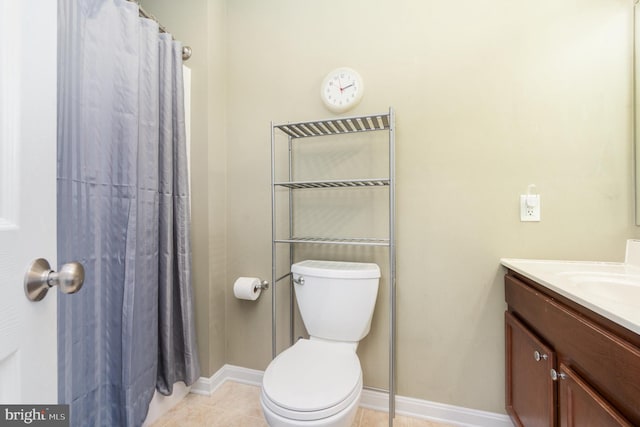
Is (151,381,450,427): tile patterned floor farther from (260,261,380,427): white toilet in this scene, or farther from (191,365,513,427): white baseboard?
(260,261,380,427): white toilet

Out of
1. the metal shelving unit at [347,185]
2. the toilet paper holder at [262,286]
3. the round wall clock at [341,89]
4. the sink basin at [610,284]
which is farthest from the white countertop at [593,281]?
the toilet paper holder at [262,286]

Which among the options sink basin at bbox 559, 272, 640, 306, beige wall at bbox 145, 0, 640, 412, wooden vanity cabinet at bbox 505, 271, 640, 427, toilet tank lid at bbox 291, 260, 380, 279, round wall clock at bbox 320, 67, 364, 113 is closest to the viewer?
wooden vanity cabinet at bbox 505, 271, 640, 427

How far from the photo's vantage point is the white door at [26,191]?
0.45 metres

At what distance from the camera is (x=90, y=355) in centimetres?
109

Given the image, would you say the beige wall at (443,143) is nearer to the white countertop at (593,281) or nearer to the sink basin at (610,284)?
the white countertop at (593,281)

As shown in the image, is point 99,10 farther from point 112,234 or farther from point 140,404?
point 140,404

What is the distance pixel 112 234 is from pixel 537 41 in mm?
2002

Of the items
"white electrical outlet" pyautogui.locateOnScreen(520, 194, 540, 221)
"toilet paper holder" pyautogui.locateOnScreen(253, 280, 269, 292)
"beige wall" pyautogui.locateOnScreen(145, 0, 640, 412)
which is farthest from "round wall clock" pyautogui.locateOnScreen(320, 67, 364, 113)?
"toilet paper holder" pyautogui.locateOnScreen(253, 280, 269, 292)

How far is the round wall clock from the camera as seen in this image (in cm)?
147

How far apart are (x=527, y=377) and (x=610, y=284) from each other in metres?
0.44

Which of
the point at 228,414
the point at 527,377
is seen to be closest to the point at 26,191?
the point at 228,414

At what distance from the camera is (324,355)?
1239mm

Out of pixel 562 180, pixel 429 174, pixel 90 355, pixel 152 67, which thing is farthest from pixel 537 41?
pixel 90 355

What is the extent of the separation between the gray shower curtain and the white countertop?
151 centimetres
